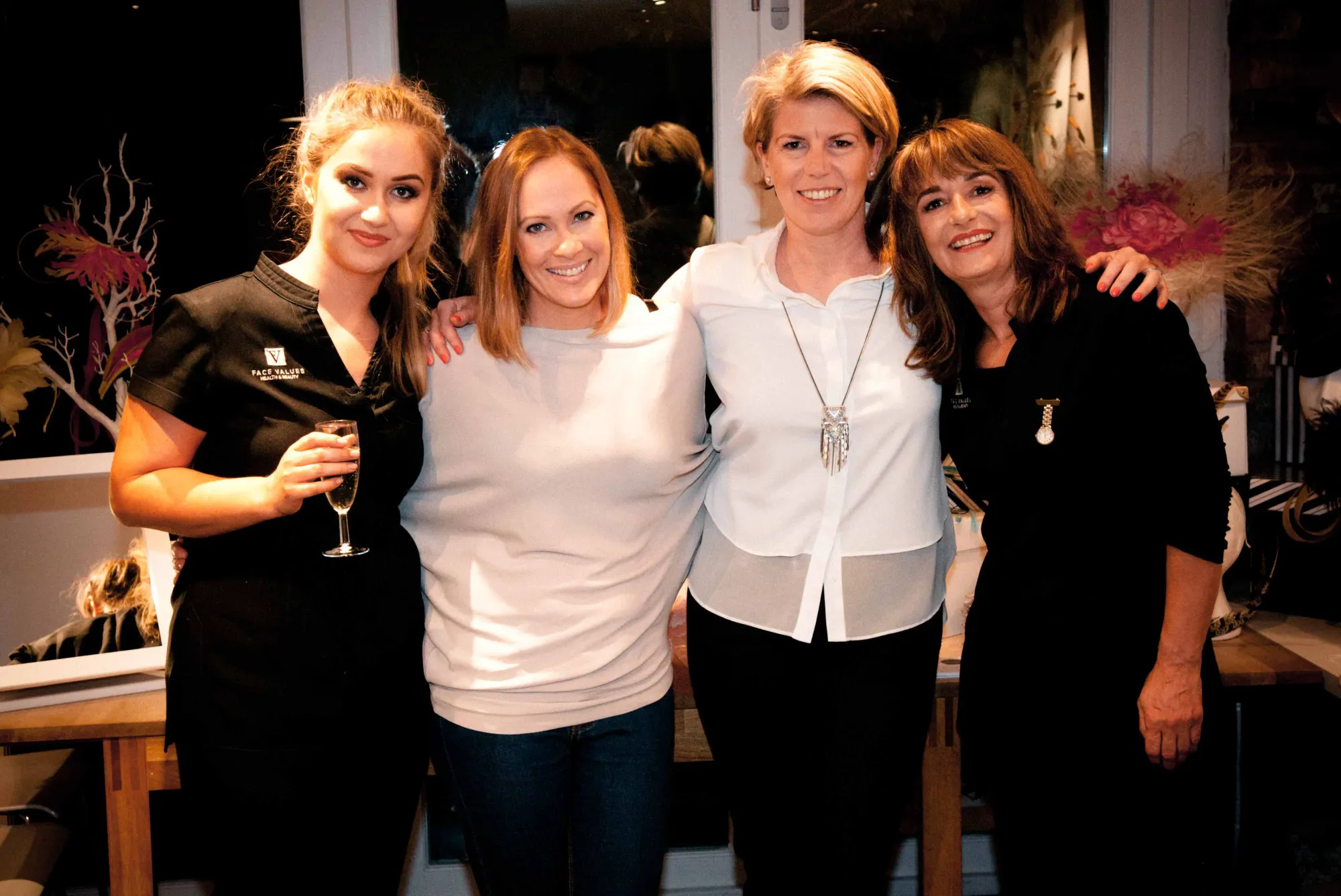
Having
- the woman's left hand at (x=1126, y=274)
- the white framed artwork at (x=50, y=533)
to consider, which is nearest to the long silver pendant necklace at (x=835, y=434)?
the woman's left hand at (x=1126, y=274)

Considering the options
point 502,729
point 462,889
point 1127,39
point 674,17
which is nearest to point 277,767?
point 502,729

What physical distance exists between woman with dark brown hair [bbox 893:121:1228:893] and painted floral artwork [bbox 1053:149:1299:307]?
2.07 feet

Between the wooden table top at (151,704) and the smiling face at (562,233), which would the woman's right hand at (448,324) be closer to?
the smiling face at (562,233)

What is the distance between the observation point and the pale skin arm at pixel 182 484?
4.96 ft

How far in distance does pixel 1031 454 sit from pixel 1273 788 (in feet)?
4.50

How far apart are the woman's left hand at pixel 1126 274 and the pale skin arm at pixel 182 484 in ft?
3.98

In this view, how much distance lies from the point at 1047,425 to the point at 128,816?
1969 millimetres

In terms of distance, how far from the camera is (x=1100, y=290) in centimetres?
167

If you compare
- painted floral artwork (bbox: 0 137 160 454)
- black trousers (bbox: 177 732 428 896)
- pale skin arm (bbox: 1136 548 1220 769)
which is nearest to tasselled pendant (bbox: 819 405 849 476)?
pale skin arm (bbox: 1136 548 1220 769)

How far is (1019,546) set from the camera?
5.62 ft

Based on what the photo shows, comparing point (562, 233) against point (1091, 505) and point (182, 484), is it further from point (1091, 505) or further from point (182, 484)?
point (1091, 505)

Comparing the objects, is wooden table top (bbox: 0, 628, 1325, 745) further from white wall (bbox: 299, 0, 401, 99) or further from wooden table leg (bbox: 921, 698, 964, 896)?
white wall (bbox: 299, 0, 401, 99)

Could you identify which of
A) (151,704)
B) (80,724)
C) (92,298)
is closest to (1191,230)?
(151,704)

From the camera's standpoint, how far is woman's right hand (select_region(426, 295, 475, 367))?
1.76 m
